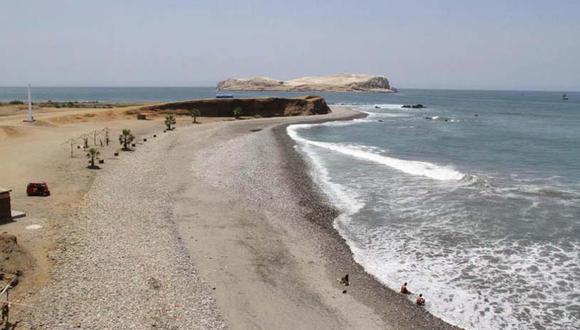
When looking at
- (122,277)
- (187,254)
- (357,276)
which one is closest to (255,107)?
(187,254)

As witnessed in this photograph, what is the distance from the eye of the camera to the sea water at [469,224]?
652 inches

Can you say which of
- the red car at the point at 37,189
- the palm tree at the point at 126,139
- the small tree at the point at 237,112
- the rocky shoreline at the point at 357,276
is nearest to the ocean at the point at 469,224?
the rocky shoreline at the point at 357,276

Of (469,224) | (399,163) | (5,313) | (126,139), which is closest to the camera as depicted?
(5,313)

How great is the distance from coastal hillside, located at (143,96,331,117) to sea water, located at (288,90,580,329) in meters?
28.1

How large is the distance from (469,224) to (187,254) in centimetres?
1369

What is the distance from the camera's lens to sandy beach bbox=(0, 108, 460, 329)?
14195mm

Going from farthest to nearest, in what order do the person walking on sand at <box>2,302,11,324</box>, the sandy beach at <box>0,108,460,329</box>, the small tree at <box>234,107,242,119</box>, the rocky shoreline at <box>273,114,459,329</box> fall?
1. the small tree at <box>234,107,242,119</box>
2. the rocky shoreline at <box>273,114,459,329</box>
3. the sandy beach at <box>0,108,460,329</box>
4. the person walking on sand at <box>2,302,11,324</box>

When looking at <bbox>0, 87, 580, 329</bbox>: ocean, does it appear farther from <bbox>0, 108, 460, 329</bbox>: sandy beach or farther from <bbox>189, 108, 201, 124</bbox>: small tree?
<bbox>189, 108, 201, 124</bbox>: small tree

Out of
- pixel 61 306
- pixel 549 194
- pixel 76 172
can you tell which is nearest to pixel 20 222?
pixel 61 306

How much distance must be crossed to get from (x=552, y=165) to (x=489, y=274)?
88.1 ft

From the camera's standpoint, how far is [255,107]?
7925 centimetres

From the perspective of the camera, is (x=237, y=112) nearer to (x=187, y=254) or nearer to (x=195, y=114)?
(x=195, y=114)

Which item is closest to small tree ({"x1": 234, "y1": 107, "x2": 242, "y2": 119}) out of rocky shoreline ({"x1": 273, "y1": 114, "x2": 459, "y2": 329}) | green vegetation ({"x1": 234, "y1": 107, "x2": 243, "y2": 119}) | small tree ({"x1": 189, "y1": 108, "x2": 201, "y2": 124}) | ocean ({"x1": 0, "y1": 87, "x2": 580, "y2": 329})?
green vegetation ({"x1": 234, "y1": 107, "x2": 243, "y2": 119})

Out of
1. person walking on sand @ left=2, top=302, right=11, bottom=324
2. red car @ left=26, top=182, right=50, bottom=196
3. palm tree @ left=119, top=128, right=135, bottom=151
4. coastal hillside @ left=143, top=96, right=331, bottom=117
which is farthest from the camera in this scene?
coastal hillside @ left=143, top=96, right=331, bottom=117
